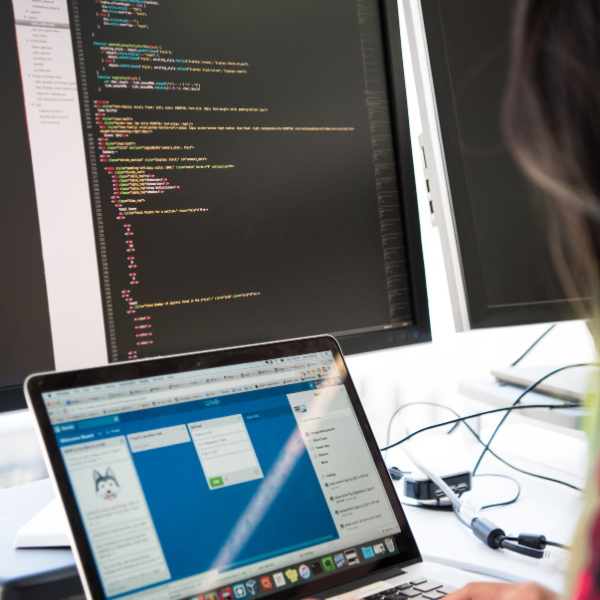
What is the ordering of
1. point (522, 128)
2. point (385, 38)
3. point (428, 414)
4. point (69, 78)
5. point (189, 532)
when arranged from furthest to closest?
1. point (428, 414)
2. point (385, 38)
3. point (69, 78)
4. point (189, 532)
5. point (522, 128)

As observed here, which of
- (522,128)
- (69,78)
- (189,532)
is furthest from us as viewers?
(69,78)

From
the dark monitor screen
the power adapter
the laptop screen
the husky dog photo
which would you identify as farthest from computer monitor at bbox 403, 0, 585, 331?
the husky dog photo

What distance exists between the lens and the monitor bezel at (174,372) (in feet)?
1.34

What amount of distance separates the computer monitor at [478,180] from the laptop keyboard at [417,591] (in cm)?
38

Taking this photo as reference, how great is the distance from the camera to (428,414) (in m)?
1.08

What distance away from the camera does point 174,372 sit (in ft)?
1.64

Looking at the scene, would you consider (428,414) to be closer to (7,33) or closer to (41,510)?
(41,510)

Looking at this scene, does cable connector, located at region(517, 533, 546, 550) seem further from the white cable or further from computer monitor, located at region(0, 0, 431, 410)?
computer monitor, located at region(0, 0, 431, 410)

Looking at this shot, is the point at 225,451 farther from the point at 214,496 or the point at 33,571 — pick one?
the point at 33,571

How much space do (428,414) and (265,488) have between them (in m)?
0.66

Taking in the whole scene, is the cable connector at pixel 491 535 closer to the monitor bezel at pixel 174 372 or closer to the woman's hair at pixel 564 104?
the monitor bezel at pixel 174 372

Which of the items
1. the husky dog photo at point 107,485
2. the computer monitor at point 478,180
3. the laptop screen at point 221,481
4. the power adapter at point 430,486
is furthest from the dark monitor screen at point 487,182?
the husky dog photo at point 107,485

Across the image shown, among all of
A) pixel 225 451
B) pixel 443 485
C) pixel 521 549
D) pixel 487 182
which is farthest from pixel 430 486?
pixel 487 182

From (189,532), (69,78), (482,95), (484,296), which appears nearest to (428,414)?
(484,296)
